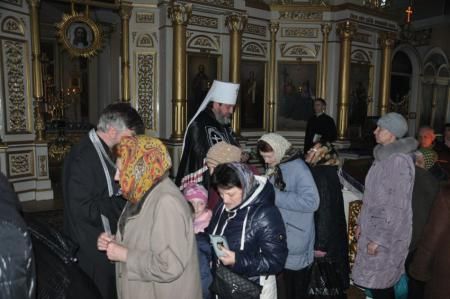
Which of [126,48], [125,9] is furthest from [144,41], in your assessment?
[125,9]

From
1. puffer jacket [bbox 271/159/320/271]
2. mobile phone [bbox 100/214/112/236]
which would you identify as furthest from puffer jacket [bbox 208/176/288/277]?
mobile phone [bbox 100/214/112/236]

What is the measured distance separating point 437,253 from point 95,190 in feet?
7.00

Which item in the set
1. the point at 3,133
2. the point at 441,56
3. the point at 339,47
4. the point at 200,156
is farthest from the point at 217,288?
the point at 441,56

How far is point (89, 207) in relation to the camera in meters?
2.33

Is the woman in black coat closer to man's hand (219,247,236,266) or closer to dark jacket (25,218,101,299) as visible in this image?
man's hand (219,247,236,266)

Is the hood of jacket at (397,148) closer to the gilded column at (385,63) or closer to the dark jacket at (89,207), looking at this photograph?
the dark jacket at (89,207)

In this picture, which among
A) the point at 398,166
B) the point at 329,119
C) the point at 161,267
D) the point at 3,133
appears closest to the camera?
the point at 161,267

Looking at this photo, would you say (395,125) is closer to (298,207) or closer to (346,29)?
(298,207)

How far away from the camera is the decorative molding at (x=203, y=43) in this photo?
8.80 m

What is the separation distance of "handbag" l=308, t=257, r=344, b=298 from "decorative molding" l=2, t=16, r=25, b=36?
6.89 meters

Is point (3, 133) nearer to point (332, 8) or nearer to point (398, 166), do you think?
point (398, 166)

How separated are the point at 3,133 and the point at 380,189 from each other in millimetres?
6779

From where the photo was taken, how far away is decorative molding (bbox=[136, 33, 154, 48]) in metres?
8.66

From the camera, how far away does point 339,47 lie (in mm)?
10406
